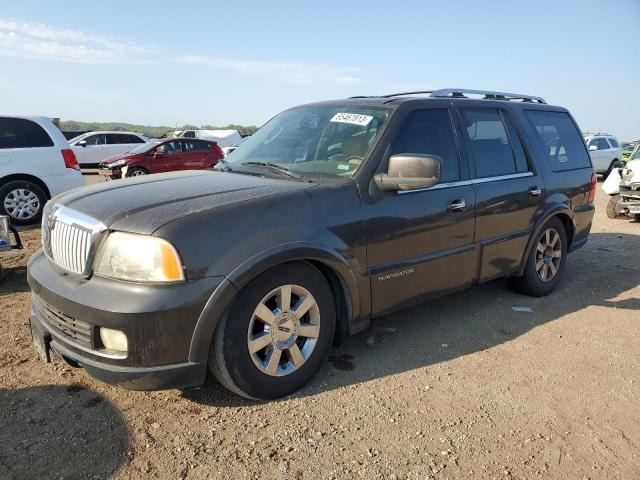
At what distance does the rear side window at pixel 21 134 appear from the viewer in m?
7.99

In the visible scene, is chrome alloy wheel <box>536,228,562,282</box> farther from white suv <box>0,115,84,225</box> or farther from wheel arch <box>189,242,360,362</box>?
white suv <box>0,115,84,225</box>

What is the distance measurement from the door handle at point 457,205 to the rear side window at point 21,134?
7.12 metres

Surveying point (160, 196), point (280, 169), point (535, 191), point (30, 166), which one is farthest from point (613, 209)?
point (30, 166)

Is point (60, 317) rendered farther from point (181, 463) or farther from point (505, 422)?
point (505, 422)

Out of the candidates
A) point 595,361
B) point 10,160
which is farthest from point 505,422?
point 10,160

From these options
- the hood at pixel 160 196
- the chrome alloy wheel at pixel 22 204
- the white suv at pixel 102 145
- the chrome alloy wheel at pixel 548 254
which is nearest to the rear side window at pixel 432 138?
the hood at pixel 160 196

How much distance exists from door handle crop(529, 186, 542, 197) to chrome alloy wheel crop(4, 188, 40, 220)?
738cm

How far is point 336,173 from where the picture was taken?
335cm

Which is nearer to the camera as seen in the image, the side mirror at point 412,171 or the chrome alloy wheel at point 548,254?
the side mirror at point 412,171

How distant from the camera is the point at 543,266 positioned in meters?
4.85

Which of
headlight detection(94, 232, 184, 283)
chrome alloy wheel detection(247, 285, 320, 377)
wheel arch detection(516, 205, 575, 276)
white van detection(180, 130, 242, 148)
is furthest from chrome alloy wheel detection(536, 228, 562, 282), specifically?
white van detection(180, 130, 242, 148)

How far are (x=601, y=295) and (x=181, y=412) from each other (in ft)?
13.9

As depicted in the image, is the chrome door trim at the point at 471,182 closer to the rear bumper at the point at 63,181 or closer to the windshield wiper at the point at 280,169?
the windshield wiper at the point at 280,169

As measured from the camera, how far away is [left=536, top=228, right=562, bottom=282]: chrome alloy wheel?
15.7 feet
